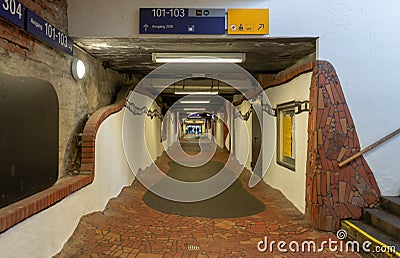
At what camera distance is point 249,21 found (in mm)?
3615

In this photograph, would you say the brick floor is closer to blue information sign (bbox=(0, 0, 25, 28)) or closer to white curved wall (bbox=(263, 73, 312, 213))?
white curved wall (bbox=(263, 73, 312, 213))

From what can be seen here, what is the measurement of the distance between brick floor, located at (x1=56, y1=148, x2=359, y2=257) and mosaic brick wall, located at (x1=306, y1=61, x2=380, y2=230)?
0.33 metres

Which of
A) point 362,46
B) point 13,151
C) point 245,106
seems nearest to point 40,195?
point 13,151

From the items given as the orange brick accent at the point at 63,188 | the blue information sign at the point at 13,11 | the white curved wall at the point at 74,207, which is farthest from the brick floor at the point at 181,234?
the blue information sign at the point at 13,11

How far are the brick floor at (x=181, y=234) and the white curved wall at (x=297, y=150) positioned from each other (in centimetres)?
25

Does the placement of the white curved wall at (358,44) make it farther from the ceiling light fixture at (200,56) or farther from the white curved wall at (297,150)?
the ceiling light fixture at (200,56)

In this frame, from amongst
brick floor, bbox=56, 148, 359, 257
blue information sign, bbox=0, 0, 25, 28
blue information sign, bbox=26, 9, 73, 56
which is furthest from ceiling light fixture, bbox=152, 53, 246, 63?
brick floor, bbox=56, 148, 359, 257

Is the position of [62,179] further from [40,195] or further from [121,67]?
[121,67]

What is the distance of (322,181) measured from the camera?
3641 millimetres

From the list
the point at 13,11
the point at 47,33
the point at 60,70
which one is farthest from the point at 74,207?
the point at 13,11

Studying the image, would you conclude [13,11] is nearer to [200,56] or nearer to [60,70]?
[60,70]

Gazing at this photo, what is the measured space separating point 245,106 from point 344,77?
516 cm

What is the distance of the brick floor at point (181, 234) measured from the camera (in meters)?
3.14

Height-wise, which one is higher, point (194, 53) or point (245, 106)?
point (194, 53)
